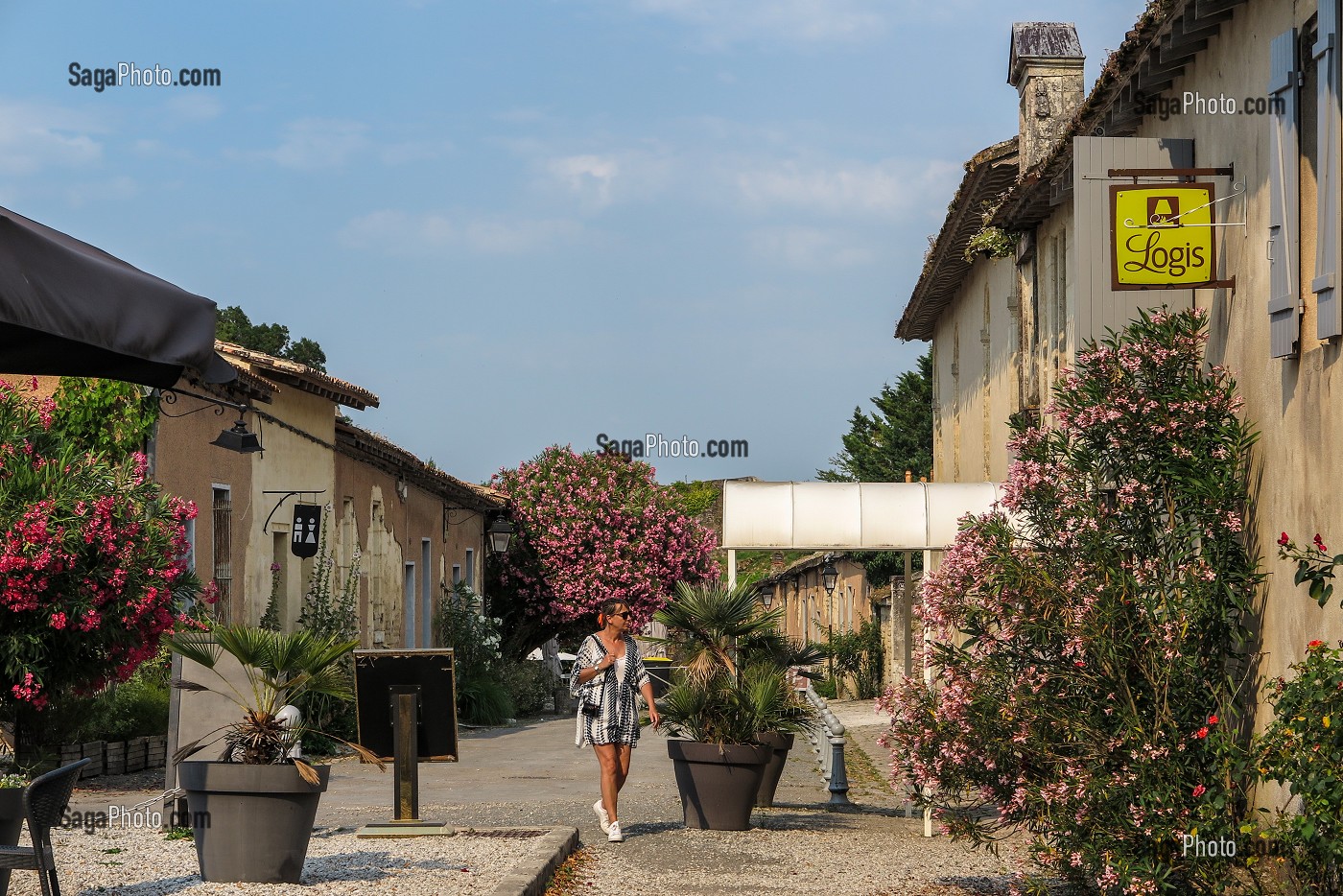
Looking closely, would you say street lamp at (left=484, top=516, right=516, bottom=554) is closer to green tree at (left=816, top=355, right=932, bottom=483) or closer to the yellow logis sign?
green tree at (left=816, top=355, right=932, bottom=483)

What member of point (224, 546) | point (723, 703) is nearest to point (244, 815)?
point (723, 703)

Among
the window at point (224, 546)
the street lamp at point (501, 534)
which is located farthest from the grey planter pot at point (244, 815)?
the street lamp at point (501, 534)

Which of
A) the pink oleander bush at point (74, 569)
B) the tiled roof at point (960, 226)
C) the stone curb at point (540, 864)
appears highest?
the tiled roof at point (960, 226)

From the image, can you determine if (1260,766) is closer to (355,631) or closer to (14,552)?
(14,552)

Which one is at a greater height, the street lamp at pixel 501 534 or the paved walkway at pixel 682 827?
the street lamp at pixel 501 534

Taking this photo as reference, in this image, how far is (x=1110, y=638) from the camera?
7562 mm

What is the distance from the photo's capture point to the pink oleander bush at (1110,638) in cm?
742

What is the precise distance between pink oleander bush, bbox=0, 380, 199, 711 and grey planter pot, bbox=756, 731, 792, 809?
17.3 ft

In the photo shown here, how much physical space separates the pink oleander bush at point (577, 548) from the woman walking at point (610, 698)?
75.7 feet

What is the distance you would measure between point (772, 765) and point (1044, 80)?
9.92 meters

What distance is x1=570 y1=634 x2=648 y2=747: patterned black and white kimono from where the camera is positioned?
10680 mm

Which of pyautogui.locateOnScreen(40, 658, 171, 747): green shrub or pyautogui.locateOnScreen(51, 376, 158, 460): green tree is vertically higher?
pyautogui.locateOnScreen(51, 376, 158, 460): green tree

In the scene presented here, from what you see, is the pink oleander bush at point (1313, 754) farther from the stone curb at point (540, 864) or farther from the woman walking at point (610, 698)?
the woman walking at point (610, 698)

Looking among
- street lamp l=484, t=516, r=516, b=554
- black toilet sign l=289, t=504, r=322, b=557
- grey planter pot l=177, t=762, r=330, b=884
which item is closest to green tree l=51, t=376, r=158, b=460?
black toilet sign l=289, t=504, r=322, b=557
